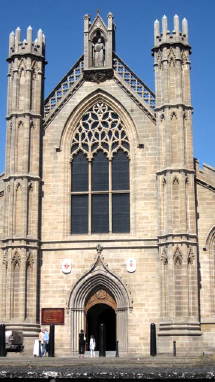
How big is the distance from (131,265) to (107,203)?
3.45 metres

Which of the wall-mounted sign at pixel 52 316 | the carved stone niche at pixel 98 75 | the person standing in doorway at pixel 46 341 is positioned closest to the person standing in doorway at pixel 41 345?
the person standing in doorway at pixel 46 341

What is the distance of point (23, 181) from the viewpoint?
29672mm

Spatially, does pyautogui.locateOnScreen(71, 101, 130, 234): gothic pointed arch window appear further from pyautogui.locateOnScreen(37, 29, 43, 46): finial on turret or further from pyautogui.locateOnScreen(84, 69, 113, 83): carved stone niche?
pyautogui.locateOnScreen(37, 29, 43, 46): finial on turret

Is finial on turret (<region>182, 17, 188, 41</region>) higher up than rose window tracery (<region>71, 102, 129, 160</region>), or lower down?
higher up

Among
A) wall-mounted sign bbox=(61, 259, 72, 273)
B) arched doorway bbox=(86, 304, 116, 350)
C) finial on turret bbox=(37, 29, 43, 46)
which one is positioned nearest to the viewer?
wall-mounted sign bbox=(61, 259, 72, 273)

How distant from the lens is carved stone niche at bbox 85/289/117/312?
2953cm

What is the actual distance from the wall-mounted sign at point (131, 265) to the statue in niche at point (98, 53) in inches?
417

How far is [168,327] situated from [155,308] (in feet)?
4.30

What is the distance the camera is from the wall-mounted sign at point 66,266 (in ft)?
96.1

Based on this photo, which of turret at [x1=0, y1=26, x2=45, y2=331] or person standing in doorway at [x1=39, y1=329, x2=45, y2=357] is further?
turret at [x1=0, y1=26, x2=45, y2=331]

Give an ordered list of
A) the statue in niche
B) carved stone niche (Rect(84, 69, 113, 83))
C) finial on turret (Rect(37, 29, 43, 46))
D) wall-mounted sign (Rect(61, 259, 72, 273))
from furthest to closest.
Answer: finial on turret (Rect(37, 29, 43, 46)), the statue in niche, carved stone niche (Rect(84, 69, 113, 83)), wall-mounted sign (Rect(61, 259, 72, 273))

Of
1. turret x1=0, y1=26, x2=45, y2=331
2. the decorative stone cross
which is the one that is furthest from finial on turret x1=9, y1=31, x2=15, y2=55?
the decorative stone cross

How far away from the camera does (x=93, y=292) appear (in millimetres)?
29547

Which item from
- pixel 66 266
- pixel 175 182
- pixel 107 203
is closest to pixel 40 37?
pixel 107 203
